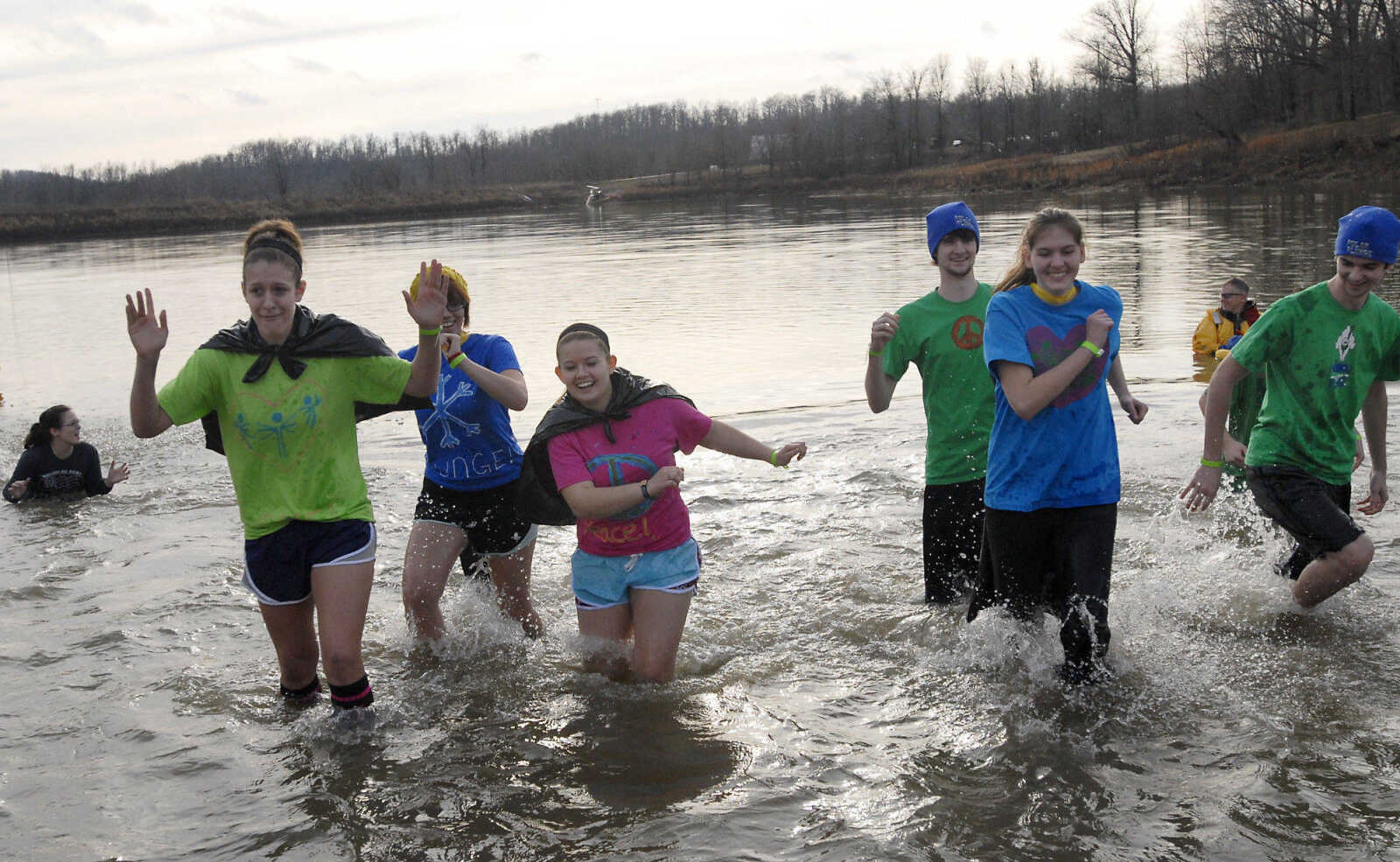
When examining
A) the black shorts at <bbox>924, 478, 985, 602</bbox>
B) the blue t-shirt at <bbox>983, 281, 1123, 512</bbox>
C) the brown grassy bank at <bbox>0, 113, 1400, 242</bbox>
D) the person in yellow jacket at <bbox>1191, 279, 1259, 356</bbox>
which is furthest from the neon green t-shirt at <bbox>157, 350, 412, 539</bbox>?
the brown grassy bank at <bbox>0, 113, 1400, 242</bbox>

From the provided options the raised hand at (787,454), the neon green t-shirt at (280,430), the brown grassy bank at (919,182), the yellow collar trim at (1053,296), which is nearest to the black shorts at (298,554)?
the neon green t-shirt at (280,430)

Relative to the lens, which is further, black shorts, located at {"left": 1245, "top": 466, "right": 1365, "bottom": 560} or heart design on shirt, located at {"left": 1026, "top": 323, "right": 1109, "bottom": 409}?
black shorts, located at {"left": 1245, "top": 466, "right": 1365, "bottom": 560}

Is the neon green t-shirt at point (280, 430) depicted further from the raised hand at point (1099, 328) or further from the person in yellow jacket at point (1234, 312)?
the person in yellow jacket at point (1234, 312)

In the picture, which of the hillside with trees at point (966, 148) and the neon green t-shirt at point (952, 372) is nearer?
the neon green t-shirt at point (952, 372)

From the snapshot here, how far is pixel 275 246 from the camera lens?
14.8ft

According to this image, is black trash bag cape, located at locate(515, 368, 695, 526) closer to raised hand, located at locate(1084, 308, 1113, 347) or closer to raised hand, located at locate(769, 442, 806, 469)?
raised hand, located at locate(769, 442, 806, 469)

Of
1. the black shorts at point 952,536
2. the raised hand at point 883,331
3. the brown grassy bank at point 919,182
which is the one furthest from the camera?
the brown grassy bank at point 919,182

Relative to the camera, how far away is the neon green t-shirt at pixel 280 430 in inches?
177

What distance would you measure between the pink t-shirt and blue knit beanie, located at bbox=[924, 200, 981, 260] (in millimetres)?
1663

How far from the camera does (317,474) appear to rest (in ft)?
15.0

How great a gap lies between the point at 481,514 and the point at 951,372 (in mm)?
2421

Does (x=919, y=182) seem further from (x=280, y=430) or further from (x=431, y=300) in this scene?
(x=280, y=430)

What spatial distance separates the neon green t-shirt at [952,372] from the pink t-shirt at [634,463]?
4.39 feet

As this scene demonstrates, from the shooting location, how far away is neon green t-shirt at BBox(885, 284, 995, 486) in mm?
5852
